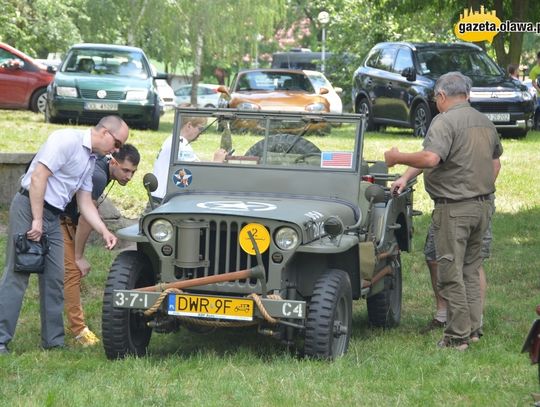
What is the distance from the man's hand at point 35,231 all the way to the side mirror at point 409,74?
15.2 m

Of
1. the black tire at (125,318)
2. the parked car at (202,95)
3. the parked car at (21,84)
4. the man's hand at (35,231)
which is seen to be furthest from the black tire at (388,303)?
the parked car at (202,95)

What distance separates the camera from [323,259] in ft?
26.9

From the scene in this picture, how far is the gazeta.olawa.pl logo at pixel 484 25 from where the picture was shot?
26.3m

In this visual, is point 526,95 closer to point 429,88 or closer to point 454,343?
point 429,88

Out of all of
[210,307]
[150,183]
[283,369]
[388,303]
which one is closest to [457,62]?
[388,303]

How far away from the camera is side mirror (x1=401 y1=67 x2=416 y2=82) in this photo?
2266 centimetres

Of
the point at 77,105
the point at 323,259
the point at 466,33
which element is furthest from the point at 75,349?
the point at 466,33

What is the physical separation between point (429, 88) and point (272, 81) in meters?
3.74

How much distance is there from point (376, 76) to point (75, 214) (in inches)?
638

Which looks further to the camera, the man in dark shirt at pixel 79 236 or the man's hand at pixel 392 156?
the man in dark shirt at pixel 79 236

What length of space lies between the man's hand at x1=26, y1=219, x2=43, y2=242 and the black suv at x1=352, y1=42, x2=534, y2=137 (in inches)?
536

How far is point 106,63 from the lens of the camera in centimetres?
2392

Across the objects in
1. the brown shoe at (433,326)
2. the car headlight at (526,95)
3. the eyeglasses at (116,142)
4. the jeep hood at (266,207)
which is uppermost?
the eyeglasses at (116,142)

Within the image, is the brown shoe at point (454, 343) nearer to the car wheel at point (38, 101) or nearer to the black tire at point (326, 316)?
the black tire at point (326, 316)
